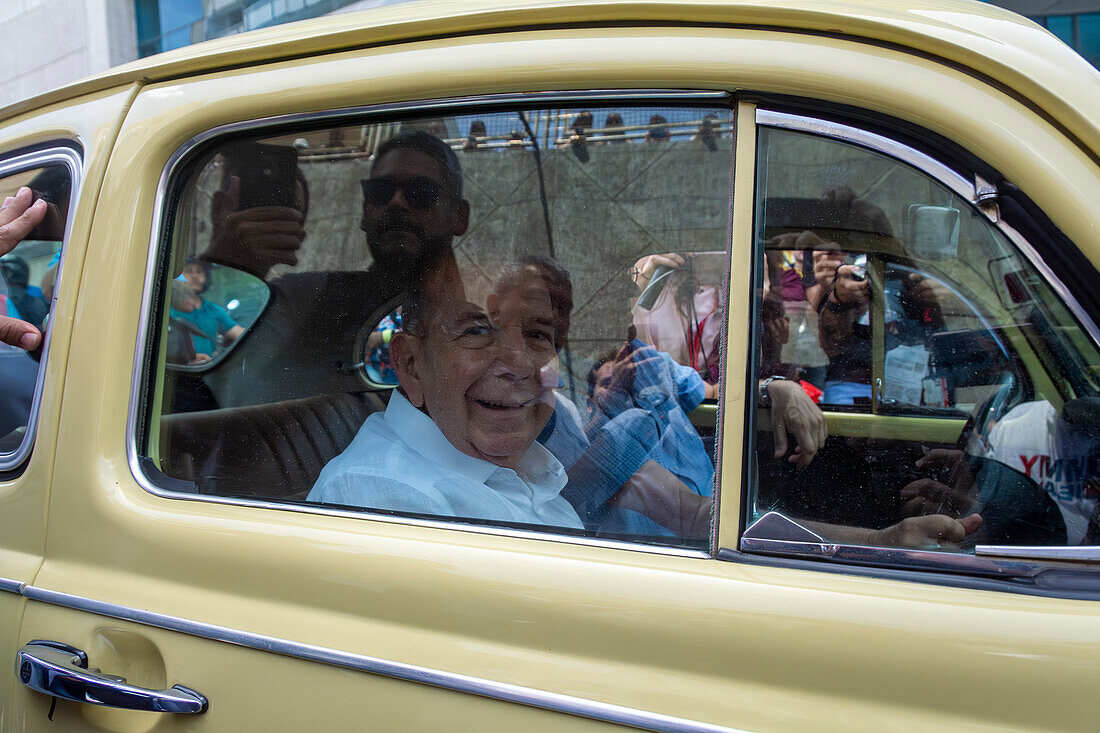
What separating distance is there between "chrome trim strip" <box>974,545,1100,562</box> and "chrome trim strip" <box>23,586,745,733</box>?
374mm

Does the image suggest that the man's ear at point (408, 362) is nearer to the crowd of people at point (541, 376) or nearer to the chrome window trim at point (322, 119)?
the crowd of people at point (541, 376)

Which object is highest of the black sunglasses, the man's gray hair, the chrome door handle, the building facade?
the building facade

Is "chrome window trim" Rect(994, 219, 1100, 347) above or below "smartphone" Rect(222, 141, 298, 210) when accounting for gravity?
below

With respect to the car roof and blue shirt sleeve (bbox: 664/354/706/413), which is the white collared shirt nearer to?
blue shirt sleeve (bbox: 664/354/706/413)

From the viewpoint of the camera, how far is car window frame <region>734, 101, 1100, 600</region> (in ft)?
2.85

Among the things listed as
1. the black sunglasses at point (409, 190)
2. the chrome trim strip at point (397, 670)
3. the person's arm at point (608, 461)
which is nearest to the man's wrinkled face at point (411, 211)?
the black sunglasses at point (409, 190)

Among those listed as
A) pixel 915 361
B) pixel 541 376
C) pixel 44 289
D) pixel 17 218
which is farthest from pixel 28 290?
pixel 915 361

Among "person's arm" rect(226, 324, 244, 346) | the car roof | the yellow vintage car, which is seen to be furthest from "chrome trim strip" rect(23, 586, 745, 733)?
"person's arm" rect(226, 324, 244, 346)

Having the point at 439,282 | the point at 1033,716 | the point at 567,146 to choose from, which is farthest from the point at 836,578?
the point at 439,282

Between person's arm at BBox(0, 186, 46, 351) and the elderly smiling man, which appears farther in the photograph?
person's arm at BBox(0, 186, 46, 351)

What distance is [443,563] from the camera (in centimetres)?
106

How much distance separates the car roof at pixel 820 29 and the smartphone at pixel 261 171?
0.47ft

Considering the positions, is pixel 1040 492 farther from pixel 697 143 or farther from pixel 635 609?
pixel 697 143

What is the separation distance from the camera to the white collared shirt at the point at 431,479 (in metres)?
1.25
